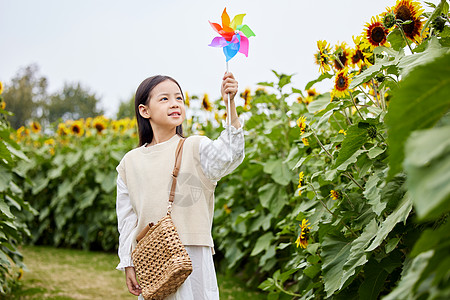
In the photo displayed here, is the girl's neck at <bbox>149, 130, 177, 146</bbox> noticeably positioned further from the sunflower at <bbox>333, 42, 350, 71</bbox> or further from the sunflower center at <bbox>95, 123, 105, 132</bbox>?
the sunflower center at <bbox>95, 123, 105, 132</bbox>

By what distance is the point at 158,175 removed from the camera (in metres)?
1.99

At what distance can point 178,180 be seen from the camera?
195cm

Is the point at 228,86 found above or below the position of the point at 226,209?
above

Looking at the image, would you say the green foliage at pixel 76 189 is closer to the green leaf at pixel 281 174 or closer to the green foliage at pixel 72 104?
the green leaf at pixel 281 174

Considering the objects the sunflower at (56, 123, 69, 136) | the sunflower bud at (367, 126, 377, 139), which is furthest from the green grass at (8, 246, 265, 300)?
the sunflower bud at (367, 126, 377, 139)

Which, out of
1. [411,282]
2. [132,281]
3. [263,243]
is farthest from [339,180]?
[411,282]

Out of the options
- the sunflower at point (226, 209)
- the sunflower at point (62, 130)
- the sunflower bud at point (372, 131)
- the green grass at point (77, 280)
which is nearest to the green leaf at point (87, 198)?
the green grass at point (77, 280)

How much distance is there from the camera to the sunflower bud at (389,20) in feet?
6.06

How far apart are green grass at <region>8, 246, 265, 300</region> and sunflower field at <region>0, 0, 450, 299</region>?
268 millimetres

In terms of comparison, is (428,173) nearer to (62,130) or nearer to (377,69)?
Answer: (377,69)

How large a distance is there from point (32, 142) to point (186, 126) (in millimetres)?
3435

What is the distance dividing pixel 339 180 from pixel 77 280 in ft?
10.1

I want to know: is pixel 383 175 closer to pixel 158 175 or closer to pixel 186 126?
pixel 158 175

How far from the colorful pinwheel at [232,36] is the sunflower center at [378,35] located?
59 centimetres
